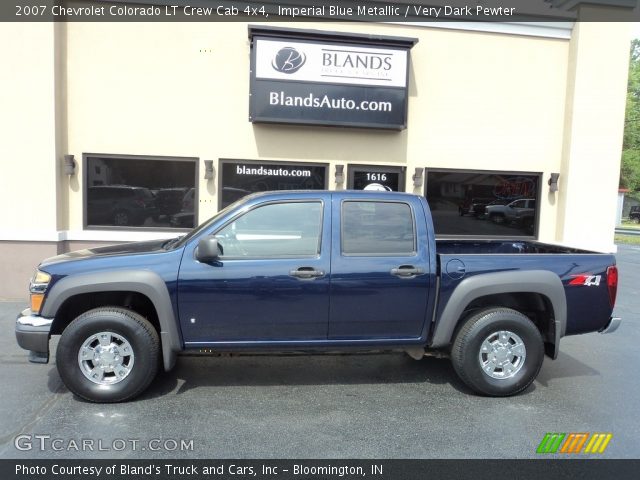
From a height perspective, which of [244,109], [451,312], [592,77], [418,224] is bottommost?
[451,312]

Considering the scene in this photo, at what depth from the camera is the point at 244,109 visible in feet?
28.1

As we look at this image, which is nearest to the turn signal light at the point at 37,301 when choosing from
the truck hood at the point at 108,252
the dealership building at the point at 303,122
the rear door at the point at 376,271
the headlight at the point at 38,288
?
the headlight at the point at 38,288

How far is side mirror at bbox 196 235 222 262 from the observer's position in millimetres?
4151

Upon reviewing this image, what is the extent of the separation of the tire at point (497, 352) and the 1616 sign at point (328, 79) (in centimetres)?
484

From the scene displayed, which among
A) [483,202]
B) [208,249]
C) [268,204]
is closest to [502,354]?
[268,204]

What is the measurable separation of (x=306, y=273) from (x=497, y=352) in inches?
74.5

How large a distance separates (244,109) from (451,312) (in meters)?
5.44

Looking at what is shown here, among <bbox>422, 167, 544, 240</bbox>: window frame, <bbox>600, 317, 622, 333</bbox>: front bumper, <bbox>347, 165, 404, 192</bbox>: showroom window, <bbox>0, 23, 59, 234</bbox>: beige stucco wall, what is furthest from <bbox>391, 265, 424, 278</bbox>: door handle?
<bbox>0, 23, 59, 234</bbox>: beige stucco wall

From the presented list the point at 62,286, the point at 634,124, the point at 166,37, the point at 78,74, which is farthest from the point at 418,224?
the point at 634,124

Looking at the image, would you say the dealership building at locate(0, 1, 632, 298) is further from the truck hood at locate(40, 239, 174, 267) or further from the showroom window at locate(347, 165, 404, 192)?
the truck hood at locate(40, 239, 174, 267)

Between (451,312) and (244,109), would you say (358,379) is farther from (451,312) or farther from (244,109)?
(244,109)

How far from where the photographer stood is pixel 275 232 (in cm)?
457

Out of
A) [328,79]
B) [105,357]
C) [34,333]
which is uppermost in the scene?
[328,79]

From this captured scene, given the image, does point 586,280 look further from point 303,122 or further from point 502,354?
point 303,122
